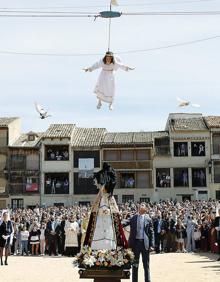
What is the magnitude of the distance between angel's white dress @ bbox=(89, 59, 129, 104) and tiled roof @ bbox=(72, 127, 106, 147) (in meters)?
41.9

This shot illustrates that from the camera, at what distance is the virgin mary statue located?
12.4m

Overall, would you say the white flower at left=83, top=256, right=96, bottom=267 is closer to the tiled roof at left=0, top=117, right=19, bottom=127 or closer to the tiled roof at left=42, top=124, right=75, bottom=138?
the tiled roof at left=42, top=124, right=75, bottom=138

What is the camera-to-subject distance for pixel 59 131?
184ft

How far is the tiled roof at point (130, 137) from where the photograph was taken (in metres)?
54.5

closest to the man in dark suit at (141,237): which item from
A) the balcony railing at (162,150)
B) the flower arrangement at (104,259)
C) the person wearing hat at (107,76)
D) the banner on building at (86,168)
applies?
the flower arrangement at (104,259)

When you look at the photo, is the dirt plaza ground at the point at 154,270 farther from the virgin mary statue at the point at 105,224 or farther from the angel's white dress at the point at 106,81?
the angel's white dress at the point at 106,81

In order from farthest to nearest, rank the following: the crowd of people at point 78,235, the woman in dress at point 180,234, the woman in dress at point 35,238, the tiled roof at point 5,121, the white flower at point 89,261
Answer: the tiled roof at point 5,121 < the woman in dress at point 35,238 < the woman in dress at point 180,234 < the crowd of people at point 78,235 < the white flower at point 89,261

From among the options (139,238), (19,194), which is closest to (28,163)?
(19,194)

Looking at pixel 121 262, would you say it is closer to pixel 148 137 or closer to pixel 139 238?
pixel 139 238

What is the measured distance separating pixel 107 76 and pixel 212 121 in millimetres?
43371

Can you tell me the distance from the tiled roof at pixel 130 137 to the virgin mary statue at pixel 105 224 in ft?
137

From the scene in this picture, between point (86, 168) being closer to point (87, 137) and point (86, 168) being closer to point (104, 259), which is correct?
point (87, 137)

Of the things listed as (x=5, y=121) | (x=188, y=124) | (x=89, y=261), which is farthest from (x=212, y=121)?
(x=89, y=261)

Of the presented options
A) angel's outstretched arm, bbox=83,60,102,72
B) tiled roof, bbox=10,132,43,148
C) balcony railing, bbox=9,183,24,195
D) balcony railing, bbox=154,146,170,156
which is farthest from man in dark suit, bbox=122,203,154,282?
tiled roof, bbox=10,132,43,148
